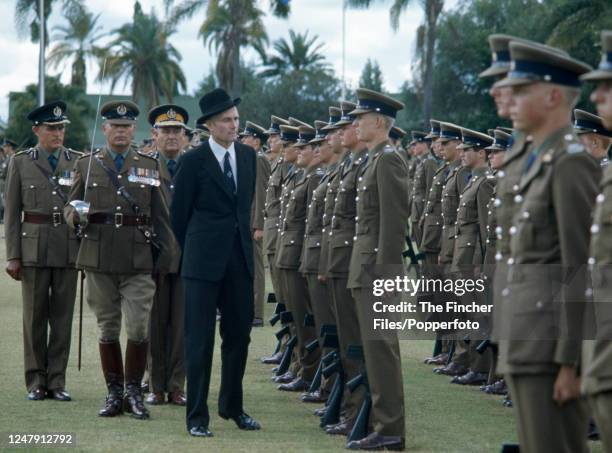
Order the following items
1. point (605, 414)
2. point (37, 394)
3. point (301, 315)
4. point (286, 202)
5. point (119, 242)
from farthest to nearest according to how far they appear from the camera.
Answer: point (286, 202) < point (301, 315) < point (37, 394) < point (119, 242) < point (605, 414)

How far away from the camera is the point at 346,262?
9.81 m

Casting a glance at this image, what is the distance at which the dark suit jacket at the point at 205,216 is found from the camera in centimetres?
943

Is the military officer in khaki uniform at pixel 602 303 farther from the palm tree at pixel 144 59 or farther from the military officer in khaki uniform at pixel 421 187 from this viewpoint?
the palm tree at pixel 144 59

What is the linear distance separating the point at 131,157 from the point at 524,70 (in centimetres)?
534

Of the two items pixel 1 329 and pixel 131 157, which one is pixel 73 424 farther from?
pixel 1 329

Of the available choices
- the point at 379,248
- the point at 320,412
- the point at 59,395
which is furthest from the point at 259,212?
the point at 379,248

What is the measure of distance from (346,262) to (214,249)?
3.21ft

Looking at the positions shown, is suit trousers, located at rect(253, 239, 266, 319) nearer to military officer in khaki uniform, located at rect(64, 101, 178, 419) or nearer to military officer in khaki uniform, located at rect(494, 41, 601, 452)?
military officer in khaki uniform, located at rect(64, 101, 178, 419)

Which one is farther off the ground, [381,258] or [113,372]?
[381,258]

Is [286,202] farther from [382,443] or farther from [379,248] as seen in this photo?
[382,443]

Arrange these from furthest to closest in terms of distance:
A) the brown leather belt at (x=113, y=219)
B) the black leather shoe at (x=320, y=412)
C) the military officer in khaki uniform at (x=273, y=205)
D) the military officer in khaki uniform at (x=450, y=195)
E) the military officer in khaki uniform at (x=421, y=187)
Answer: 1. the military officer in khaki uniform at (x=421, y=187)
2. the military officer in khaki uniform at (x=273, y=205)
3. the military officer in khaki uniform at (x=450, y=195)
4. the black leather shoe at (x=320, y=412)
5. the brown leather belt at (x=113, y=219)

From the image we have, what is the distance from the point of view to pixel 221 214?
9.52 meters

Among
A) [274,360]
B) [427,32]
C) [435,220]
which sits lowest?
[274,360]

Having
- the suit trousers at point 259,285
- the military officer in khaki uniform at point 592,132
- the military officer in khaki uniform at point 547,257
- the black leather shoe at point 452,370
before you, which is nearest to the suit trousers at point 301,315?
the black leather shoe at point 452,370
